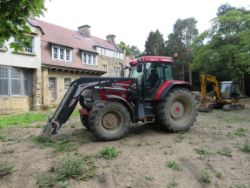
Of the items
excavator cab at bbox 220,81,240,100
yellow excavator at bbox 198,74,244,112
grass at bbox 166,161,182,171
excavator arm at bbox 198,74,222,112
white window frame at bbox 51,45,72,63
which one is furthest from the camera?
white window frame at bbox 51,45,72,63

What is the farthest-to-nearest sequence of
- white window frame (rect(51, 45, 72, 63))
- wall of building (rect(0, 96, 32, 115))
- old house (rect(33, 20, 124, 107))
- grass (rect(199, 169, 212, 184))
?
white window frame (rect(51, 45, 72, 63)) < old house (rect(33, 20, 124, 107)) < wall of building (rect(0, 96, 32, 115)) < grass (rect(199, 169, 212, 184))

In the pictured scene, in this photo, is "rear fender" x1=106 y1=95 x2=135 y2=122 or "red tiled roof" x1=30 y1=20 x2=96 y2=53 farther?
"red tiled roof" x1=30 y1=20 x2=96 y2=53

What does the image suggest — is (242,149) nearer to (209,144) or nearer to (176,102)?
(209,144)

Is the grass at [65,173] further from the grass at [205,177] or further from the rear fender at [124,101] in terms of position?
the rear fender at [124,101]

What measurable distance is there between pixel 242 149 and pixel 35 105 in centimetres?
1592

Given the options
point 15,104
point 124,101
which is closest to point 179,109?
point 124,101

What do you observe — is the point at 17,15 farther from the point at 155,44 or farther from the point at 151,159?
the point at 155,44

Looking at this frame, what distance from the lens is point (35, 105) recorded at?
1903cm

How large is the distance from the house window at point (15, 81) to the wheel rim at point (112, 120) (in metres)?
12.8

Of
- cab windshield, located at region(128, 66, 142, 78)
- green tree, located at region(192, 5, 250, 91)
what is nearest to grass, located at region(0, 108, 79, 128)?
Result: cab windshield, located at region(128, 66, 142, 78)

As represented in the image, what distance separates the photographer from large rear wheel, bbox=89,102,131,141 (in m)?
7.15

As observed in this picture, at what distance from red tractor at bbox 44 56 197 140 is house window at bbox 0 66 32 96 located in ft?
36.7

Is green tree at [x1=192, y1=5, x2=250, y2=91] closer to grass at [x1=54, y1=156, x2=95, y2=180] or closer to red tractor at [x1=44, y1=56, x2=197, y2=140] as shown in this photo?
red tractor at [x1=44, y1=56, x2=197, y2=140]

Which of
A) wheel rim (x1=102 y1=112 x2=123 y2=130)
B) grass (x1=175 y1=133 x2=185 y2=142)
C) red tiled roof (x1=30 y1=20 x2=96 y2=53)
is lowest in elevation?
grass (x1=175 y1=133 x2=185 y2=142)
